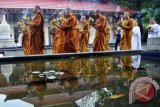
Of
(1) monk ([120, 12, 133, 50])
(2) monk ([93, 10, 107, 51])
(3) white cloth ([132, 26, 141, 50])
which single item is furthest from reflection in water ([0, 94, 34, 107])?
(3) white cloth ([132, 26, 141, 50])

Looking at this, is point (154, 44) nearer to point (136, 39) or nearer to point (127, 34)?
point (136, 39)

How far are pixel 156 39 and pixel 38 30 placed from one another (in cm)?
352

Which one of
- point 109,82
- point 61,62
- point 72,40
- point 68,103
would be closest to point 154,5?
point 72,40

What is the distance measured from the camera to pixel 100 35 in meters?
12.0

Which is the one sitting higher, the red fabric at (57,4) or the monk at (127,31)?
the red fabric at (57,4)

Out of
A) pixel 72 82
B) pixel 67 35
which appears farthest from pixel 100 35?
pixel 72 82

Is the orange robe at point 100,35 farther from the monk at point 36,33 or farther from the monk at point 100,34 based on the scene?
the monk at point 36,33

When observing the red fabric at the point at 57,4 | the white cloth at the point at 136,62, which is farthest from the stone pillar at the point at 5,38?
the white cloth at the point at 136,62

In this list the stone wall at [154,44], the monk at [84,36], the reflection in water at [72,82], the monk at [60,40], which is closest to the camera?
the reflection in water at [72,82]

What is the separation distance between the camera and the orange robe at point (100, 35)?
11.8 meters

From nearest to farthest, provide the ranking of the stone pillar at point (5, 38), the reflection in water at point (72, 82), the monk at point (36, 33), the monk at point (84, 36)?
the reflection in water at point (72, 82), the monk at point (36, 33), the monk at point (84, 36), the stone pillar at point (5, 38)

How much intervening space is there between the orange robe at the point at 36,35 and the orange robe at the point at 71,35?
0.89m

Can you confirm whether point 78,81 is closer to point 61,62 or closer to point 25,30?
point 61,62

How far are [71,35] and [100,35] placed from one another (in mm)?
1245
